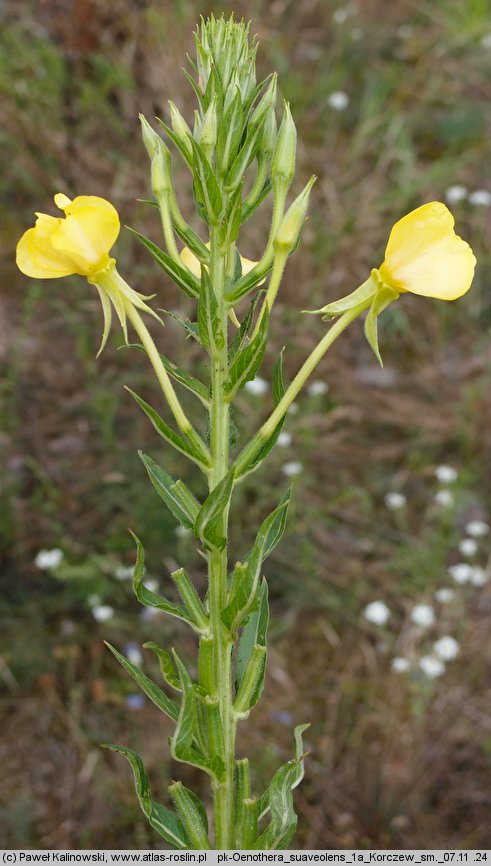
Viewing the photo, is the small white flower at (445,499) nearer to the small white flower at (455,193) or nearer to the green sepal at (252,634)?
the small white flower at (455,193)

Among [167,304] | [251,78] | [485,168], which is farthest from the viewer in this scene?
[485,168]

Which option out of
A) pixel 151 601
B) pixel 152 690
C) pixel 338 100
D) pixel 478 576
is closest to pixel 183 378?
pixel 151 601

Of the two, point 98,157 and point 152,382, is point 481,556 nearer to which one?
point 152,382

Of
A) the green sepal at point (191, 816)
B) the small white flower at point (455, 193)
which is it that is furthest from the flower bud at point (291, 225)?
the small white flower at point (455, 193)

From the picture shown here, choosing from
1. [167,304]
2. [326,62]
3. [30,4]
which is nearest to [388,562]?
[167,304]

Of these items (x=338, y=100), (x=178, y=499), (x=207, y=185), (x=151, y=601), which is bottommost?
(x=151, y=601)

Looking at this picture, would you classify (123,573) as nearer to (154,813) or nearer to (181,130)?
(154,813)
